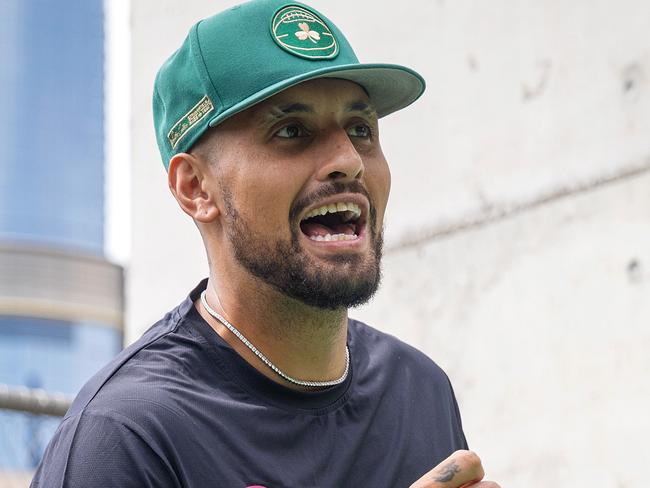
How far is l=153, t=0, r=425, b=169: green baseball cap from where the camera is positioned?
1513mm

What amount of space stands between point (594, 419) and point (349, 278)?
1238mm

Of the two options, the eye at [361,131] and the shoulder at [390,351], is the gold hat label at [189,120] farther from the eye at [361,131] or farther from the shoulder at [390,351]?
the shoulder at [390,351]

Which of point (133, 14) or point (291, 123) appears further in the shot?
point (133, 14)

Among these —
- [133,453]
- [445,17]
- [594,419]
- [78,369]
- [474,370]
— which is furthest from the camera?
[78,369]

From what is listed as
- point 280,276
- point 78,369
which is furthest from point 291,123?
point 78,369

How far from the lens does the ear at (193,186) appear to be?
1626mm

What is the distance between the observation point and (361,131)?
1625 millimetres

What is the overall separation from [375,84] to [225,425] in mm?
596

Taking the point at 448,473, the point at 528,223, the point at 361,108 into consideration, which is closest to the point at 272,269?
the point at 361,108

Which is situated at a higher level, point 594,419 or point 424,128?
point 424,128

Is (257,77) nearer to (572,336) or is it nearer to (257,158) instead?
(257,158)

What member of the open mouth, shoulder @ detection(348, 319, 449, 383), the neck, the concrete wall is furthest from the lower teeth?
the concrete wall

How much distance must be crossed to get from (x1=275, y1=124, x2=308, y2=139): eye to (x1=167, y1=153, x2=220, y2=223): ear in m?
0.15

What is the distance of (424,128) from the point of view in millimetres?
2957
